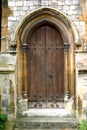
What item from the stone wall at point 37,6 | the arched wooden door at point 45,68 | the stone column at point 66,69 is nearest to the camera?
the stone wall at point 37,6

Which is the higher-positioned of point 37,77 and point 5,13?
point 5,13


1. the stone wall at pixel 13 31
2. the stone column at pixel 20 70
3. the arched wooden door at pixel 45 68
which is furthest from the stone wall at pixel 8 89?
the arched wooden door at pixel 45 68

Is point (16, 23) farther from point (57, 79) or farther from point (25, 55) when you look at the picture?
point (57, 79)

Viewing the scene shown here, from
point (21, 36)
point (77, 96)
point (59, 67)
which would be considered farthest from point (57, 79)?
point (21, 36)

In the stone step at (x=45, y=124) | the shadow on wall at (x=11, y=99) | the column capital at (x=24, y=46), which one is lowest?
the stone step at (x=45, y=124)

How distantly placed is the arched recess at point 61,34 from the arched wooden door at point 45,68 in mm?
218

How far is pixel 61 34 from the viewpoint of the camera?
9.94 meters

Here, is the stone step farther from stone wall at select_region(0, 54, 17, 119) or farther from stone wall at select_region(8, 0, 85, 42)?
stone wall at select_region(8, 0, 85, 42)

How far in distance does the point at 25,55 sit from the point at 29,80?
32.3 inches

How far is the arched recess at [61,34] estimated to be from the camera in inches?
384

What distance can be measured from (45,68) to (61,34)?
1206 millimetres

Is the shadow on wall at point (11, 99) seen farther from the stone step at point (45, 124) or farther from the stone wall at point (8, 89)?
the stone step at point (45, 124)

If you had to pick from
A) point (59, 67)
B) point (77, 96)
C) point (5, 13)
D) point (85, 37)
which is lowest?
point (77, 96)

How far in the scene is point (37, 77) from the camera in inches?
396
